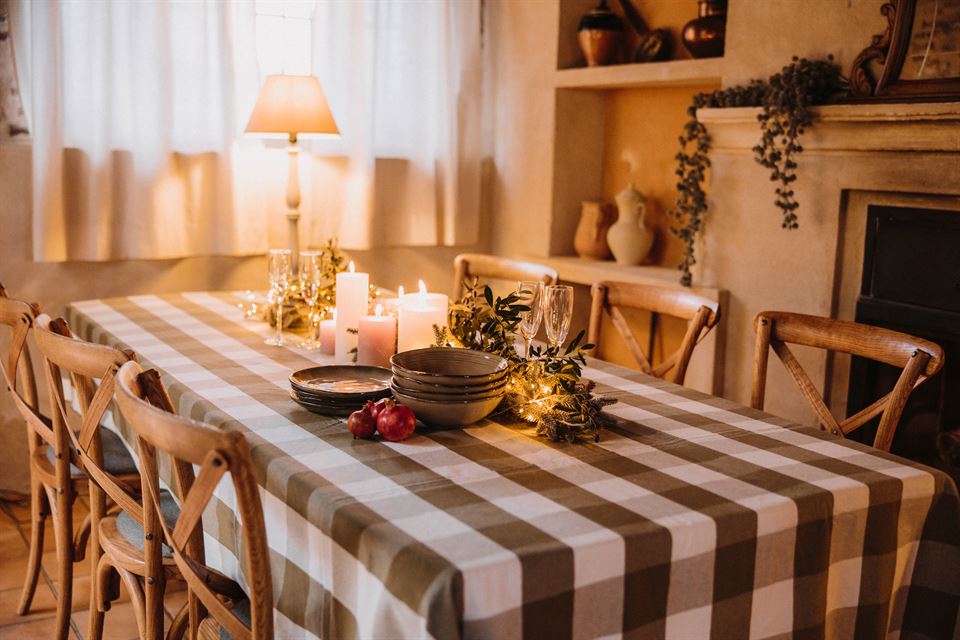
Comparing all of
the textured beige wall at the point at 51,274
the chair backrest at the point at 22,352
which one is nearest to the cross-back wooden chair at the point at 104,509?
the chair backrest at the point at 22,352

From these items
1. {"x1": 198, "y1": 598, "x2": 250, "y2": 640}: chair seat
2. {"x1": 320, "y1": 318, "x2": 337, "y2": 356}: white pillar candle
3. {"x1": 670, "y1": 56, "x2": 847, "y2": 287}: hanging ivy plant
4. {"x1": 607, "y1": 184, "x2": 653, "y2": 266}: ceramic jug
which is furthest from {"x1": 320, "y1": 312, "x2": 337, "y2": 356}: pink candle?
{"x1": 607, "y1": 184, "x2": 653, "y2": 266}: ceramic jug

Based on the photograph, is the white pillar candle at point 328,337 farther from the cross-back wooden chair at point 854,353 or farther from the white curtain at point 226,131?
the white curtain at point 226,131

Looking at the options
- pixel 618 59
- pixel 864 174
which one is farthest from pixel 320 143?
pixel 864 174

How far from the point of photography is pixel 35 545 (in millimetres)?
2508

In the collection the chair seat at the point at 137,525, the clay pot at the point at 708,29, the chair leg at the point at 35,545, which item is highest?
the clay pot at the point at 708,29

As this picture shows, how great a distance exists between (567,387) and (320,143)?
2.34 meters

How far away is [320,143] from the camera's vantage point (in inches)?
148

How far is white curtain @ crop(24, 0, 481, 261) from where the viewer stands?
129 inches

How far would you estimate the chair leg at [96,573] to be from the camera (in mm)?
1906

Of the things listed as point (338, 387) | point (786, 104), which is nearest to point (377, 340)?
point (338, 387)

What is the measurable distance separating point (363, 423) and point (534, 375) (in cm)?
34

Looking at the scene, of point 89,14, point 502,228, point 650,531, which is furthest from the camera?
point 502,228

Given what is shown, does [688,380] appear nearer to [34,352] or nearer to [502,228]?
[502,228]

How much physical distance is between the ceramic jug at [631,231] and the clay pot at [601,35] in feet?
1.75
